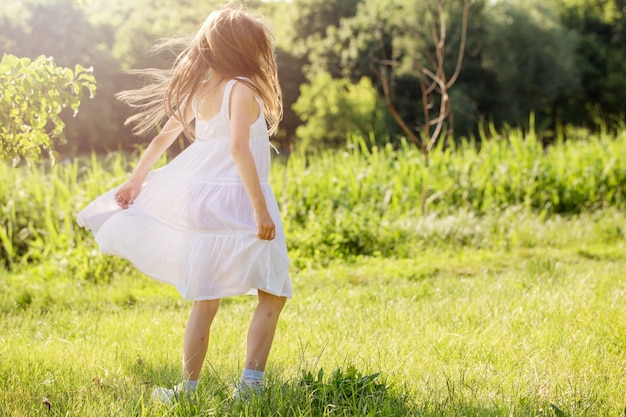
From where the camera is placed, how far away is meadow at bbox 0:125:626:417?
2.75 m

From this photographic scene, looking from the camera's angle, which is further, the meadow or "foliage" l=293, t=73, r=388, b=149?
"foliage" l=293, t=73, r=388, b=149

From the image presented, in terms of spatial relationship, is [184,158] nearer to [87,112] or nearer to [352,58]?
[87,112]

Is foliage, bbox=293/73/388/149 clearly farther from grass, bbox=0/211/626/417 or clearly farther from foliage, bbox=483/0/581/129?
grass, bbox=0/211/626/417

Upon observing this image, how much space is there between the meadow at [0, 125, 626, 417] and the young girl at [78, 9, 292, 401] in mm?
296

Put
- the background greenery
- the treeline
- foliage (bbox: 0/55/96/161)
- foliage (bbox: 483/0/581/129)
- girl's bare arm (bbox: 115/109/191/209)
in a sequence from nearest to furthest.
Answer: the background greenery, foliage (bbox: 0/55/96/161), girl's bare arm (bbox: 115/109/191/209), the treeline, foliage (bbox: 483/0/581/129)

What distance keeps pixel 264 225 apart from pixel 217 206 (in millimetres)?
205

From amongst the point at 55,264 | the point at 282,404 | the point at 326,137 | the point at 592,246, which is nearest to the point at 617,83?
the point at 326,137

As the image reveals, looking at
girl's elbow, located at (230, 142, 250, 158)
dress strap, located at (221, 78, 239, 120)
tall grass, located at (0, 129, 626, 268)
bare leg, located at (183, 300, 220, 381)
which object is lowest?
tall grass, located at (0, 129, 626, 268)

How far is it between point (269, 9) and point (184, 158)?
41323 mm

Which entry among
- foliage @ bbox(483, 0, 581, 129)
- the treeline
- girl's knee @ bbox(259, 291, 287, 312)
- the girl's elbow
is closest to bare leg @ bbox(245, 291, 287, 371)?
girl's knee @ bbox(259, 291, 287, 312)

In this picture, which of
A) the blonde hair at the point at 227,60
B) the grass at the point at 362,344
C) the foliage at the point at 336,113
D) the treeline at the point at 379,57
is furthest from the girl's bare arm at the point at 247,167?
the foliage at the point at 336,113

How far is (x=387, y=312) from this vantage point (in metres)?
4.21

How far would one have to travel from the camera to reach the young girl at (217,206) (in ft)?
→ 8.96

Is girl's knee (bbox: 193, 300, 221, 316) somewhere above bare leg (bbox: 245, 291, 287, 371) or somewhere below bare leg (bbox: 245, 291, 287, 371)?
above
